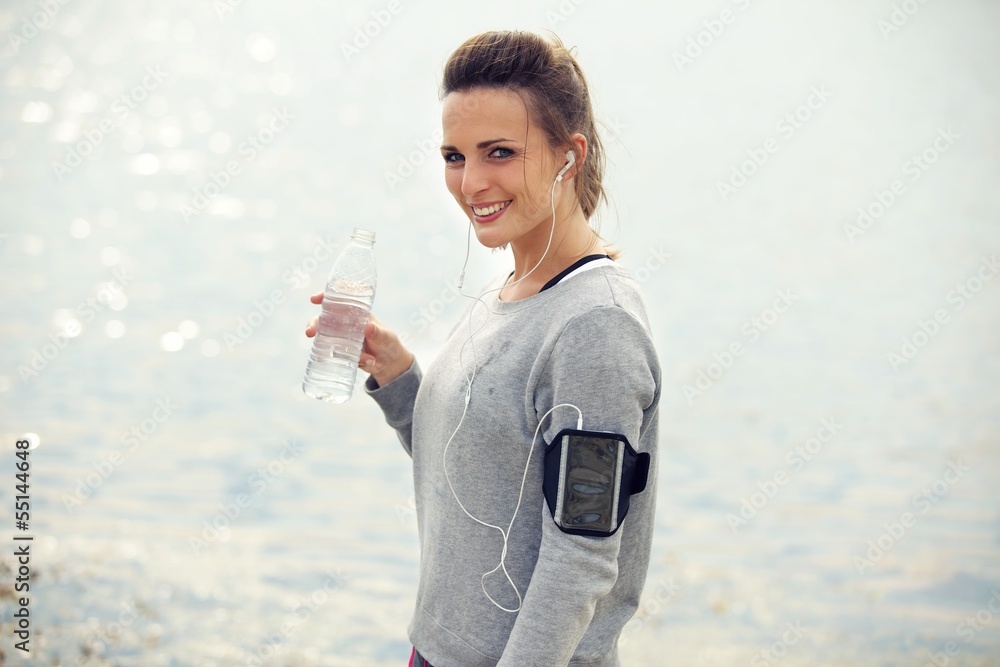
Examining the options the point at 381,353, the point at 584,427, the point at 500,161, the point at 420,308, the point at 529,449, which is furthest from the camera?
the point at 420,308

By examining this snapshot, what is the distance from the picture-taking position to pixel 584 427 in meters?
1.23

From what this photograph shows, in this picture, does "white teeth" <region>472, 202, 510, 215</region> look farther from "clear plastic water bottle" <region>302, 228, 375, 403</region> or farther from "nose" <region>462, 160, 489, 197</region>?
"clear plastic water bottle" <region>302, 228, 375, 403</region>

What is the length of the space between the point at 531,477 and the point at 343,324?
25.0 inches

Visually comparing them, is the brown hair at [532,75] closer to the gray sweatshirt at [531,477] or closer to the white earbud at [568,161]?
the white earbud at [568,161]

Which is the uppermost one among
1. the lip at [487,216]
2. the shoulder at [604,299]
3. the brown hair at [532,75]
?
the brown hair at [532,75]

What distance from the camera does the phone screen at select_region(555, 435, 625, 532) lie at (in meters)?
1.23

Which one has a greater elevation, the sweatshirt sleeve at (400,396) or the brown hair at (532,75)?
the brown hair at (532,75)

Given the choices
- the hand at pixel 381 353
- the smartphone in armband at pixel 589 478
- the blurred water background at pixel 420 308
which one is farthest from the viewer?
the blurred water background at pixel 420 308

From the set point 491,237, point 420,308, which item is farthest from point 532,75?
point 420,308

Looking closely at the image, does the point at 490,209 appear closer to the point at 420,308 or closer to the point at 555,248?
the point at 555,248

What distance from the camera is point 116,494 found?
574cm

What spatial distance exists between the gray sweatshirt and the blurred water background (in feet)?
8.54

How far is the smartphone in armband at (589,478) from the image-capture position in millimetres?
1232

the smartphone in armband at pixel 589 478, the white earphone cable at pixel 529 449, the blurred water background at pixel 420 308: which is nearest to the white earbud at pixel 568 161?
the white earphone cable at pixel 529 449
